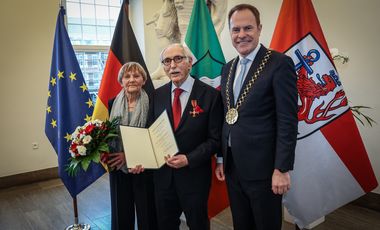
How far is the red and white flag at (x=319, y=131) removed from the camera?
5.67 feet

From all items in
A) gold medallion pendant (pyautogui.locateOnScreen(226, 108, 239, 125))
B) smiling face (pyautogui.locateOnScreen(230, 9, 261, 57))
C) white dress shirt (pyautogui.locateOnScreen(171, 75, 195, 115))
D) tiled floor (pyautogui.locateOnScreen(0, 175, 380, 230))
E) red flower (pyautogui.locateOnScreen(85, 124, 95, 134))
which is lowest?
tiled floor (pyautogui.locateOnScreen(0, 175, 380, 230))

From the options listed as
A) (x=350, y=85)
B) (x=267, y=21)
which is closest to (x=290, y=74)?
(x=350, y=85)

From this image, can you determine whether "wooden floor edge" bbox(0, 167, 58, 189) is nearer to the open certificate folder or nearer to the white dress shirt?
the open certificate folder

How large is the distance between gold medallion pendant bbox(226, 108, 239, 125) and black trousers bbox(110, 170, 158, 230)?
74 cm

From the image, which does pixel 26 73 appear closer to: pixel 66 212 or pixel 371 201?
pixel 66 212

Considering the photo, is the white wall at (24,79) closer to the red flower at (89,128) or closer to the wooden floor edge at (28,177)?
the wooden floor edge at (28,177)

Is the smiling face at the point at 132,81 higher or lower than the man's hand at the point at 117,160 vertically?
higher

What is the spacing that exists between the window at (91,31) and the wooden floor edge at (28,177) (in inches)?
54.0

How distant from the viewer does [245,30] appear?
136cm

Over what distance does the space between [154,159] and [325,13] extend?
2452mm

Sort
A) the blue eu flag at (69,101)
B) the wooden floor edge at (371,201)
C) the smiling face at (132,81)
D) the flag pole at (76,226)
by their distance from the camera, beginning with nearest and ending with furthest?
the smiling face at (132,81) → the blue eu flag at (69,101) → the flag pole at (76,226) → the wooden floor edge at (371,201)

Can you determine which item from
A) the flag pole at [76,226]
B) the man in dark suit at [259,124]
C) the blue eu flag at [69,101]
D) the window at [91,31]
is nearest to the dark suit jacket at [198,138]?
the man in dark suit at [259,124]

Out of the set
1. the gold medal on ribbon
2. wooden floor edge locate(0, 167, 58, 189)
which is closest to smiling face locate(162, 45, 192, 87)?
the gold medal on ribbon

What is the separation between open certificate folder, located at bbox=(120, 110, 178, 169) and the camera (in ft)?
5.10
